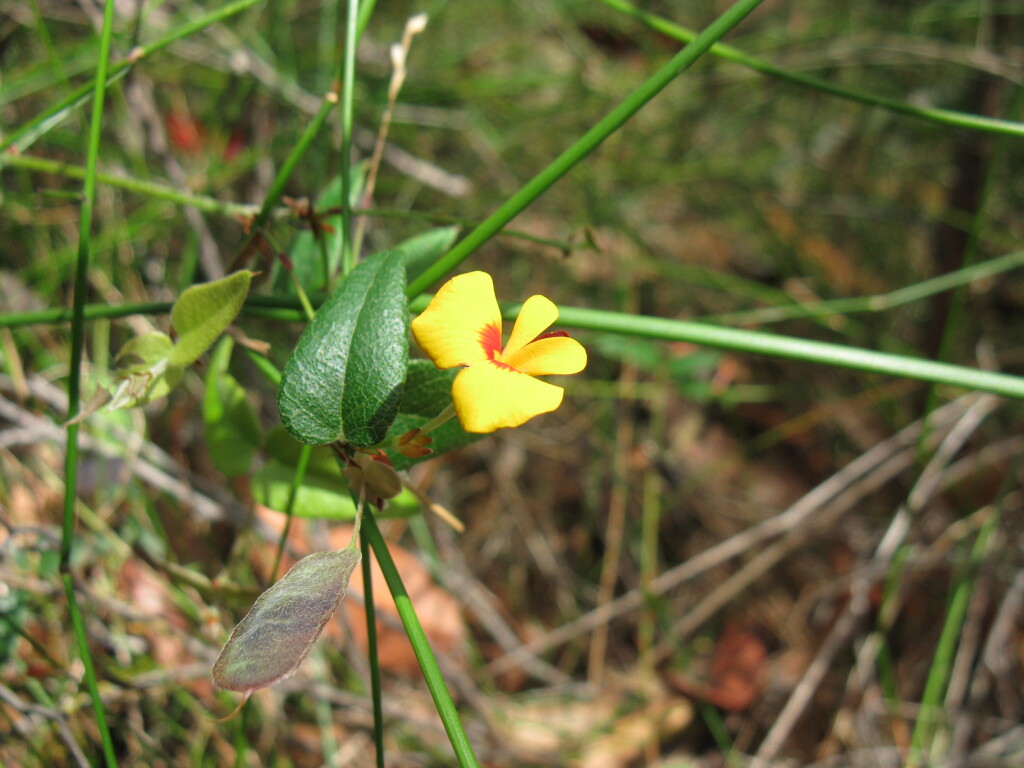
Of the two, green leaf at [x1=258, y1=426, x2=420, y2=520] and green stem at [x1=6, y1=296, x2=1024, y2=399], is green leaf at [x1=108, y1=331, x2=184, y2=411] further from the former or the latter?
green stem at [x1=6, y1=296, x2=1024, y2=399]

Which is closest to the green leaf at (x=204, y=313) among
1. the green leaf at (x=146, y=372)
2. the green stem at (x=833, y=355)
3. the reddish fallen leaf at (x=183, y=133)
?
the green leaf at (x=146, y=372)

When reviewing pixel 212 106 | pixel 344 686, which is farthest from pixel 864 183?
pixel 344 686

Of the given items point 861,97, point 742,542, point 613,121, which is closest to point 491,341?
point 613,121

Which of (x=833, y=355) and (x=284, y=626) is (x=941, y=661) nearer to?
(x=833, y=355)

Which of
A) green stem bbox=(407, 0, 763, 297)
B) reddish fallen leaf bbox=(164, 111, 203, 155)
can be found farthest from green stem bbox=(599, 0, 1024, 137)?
reddish fallen leaf bbox=(164, 111, 203, 155)

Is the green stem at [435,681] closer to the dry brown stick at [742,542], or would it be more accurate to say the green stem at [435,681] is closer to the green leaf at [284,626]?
the green leaf at [284,626]
